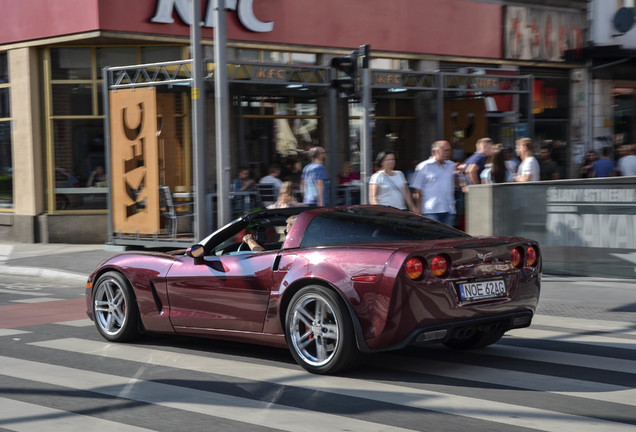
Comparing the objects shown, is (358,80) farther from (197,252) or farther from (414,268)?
(414,268)

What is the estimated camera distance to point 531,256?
6.79 meters

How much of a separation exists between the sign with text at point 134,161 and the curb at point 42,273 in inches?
104

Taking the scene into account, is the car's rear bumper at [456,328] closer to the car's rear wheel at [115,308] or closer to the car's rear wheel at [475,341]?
the car's rear wheel at [475,341]

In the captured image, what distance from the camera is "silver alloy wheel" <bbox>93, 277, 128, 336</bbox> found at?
7.96 meters

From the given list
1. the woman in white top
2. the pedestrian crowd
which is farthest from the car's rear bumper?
the woman in white top

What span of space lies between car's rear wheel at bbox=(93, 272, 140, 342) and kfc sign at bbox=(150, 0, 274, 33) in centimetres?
1149

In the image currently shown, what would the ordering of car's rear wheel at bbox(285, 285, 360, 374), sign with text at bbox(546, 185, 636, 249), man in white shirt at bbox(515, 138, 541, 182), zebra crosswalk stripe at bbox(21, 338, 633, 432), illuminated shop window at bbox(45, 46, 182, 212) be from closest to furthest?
zebra crosswalk stripe at bbox(21, 338, 633, 432), car's rear wheel at bbox(285, 285, 360, 374), sign with text at bbox(546, 185, 636, 249), man in white shirt at bbox(515, 138, 541, 182), illuminated shop window at bbox(45, 46, 182, 212)

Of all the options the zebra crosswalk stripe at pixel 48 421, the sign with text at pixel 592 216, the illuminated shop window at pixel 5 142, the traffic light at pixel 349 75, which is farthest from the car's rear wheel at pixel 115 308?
the illuminated shop window at pixel 5 142

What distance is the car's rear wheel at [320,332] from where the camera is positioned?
6191 mm

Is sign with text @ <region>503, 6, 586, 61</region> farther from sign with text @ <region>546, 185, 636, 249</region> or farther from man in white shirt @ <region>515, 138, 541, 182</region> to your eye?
sign with text @ <region>546, 185, 636, 249</region>

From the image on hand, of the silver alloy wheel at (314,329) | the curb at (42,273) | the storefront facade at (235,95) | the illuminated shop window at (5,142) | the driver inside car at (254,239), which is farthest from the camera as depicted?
the illuminated shop window at (5,142)

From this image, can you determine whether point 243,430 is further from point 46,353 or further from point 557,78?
point 557,78

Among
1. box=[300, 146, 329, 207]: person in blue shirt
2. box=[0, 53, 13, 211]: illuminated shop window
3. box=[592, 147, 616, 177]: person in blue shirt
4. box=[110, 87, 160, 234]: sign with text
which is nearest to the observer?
box=[300, 146, 329, 207]: person in blue shirt

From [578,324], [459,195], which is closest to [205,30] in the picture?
[459,195]
